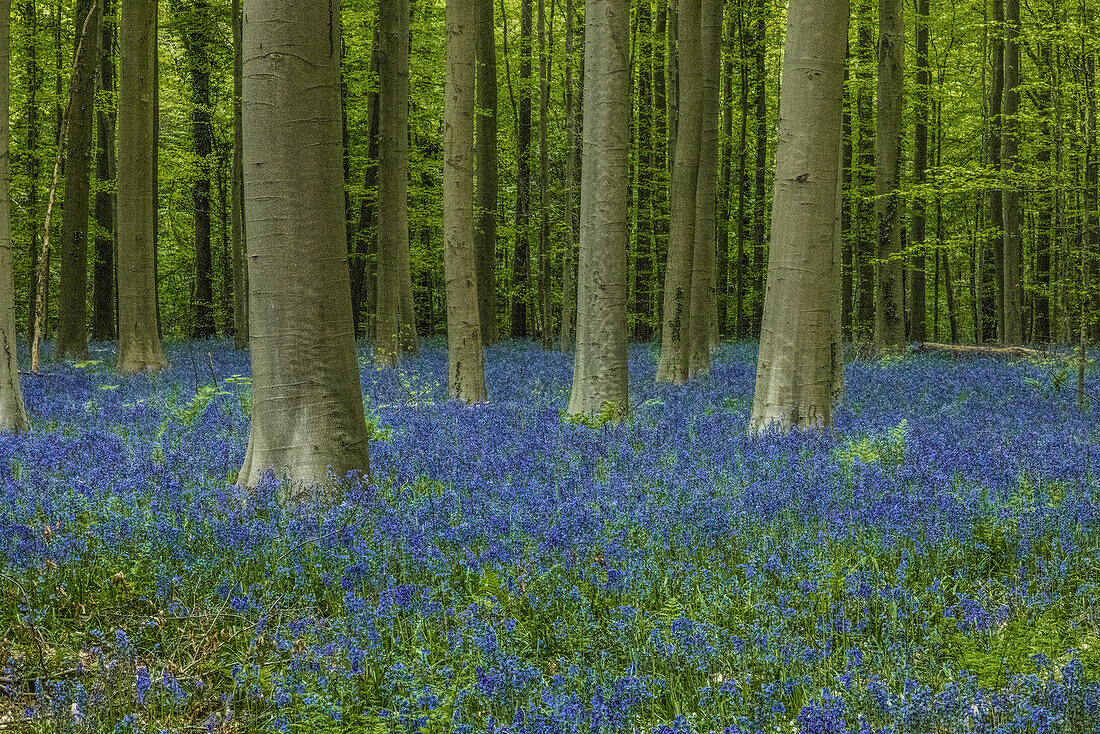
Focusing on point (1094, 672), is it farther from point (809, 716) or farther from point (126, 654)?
point (126, 654)

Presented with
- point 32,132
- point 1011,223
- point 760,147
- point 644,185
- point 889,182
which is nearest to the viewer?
point 889,182

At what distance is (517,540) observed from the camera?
501 centimetres

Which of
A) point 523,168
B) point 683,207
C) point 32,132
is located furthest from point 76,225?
point 523,168

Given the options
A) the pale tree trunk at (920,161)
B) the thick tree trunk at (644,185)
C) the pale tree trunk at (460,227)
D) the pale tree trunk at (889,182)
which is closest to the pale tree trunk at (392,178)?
the pale tree trunk at (460,227)

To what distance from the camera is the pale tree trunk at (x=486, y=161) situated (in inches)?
936

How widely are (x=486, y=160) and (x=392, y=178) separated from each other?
8.40 meters

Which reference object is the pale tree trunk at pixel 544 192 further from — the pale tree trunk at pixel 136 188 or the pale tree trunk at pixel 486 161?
the pale tree trunk at pixel 136 188

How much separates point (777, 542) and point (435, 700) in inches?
103

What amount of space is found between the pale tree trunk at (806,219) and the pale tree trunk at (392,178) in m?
9.12

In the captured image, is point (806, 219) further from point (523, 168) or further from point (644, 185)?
point (523, 168)

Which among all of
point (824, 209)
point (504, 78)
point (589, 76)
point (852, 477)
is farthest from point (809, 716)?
point (504, 78)

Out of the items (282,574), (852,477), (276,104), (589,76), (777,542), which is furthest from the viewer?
(589,76)

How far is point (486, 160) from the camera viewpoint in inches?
971

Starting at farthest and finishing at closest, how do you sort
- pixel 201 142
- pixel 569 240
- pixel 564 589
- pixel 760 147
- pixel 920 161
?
1. pixel 760 147
2. pixel 201 142
3. pixel 920 161
4. pixel 569 240
5. pixel 564 589
